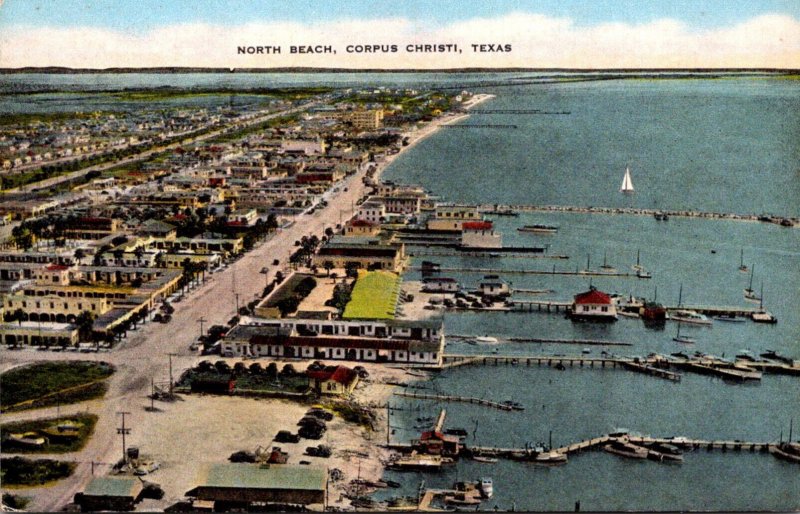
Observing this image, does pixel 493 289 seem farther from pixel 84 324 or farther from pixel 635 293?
pixel 84 324

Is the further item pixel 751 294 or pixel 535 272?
pixel 535 272

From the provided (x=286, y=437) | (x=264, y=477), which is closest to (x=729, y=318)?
(x=286, y=437)

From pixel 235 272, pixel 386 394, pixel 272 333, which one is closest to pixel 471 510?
pixel 386 394

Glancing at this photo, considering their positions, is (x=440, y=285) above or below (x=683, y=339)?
above

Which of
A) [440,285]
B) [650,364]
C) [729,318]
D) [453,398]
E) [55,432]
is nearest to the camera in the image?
[55,432]

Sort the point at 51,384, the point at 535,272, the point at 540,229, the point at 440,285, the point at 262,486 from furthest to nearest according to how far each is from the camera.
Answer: the point at 540,229 < the point at 535,272 < the point at 440,285 < the point at 51,384 < the point at 262,486

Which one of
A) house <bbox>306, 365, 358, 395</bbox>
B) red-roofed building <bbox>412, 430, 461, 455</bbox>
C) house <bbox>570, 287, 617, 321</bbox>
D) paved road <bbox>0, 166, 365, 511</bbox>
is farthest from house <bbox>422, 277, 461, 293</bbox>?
red-roofed building <bbox>412, 430, 461, 455</bbox>

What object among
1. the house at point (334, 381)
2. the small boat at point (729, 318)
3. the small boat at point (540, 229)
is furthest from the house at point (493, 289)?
the small boat at point (540, 229)
